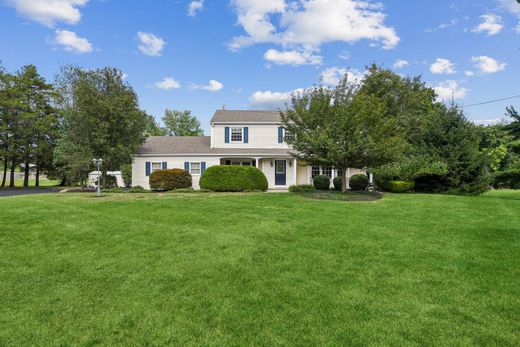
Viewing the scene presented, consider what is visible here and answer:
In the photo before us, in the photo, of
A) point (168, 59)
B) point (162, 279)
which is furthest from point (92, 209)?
point (168, 59)

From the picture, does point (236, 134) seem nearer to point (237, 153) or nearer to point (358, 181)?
point (237, 153)

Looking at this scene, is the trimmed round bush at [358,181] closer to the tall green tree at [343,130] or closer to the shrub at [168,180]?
the tall green tree at [343,130]

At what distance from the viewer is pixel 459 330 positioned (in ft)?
11.3

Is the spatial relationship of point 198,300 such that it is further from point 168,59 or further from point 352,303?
point 168,59

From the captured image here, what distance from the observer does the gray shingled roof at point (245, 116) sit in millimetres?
25031

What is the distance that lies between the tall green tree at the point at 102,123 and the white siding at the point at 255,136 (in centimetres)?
550

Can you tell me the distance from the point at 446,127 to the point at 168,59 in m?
17.4

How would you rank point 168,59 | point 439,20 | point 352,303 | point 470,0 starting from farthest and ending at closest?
1. point 168,59
2. point 439,20
3. point 470,0
4. point 352,303

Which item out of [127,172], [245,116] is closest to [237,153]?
[245,116]

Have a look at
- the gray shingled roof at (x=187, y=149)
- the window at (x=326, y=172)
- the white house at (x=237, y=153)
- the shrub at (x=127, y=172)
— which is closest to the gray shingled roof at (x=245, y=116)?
the white house at (x=237, y=153)

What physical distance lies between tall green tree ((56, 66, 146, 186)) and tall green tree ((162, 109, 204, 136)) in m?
25.8

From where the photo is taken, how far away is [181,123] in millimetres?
50562

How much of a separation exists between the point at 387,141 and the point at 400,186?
20.4ft

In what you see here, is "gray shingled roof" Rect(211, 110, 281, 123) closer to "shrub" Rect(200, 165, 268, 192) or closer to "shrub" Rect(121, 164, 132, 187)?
"shrub" Rect(200, 165, 268, 192)
